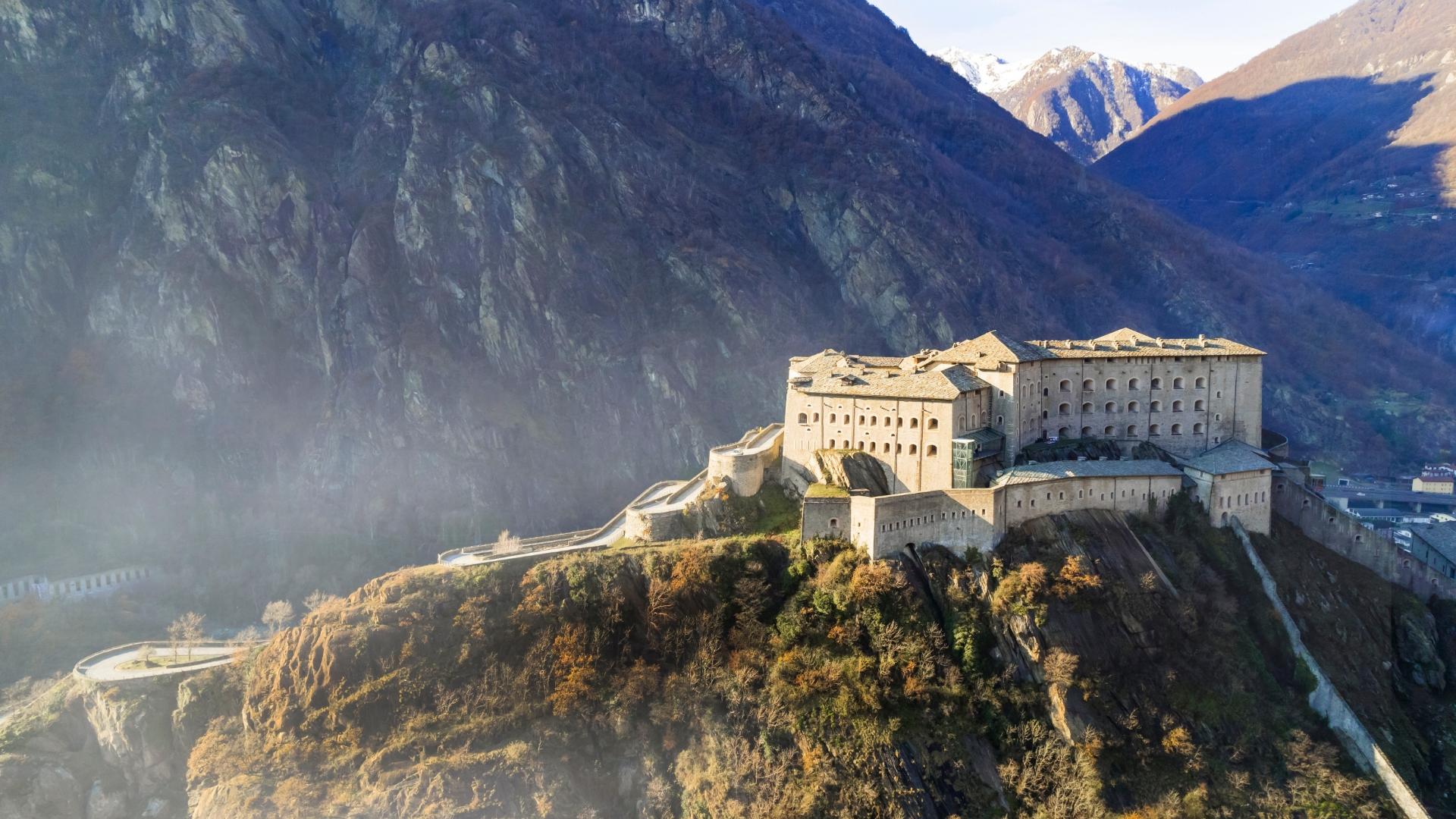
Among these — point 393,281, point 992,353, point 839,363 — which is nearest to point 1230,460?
point 992,353

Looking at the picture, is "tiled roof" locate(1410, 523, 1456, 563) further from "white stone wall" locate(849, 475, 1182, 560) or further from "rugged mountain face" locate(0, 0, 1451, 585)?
"rugged mountain face" locate(0, 0, 1451, 585)

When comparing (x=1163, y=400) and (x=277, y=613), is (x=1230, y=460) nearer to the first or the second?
(x=1163, y=400)

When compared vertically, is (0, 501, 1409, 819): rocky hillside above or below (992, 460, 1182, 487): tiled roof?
below

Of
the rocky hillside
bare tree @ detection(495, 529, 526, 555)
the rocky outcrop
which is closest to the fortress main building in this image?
the rocky outcrop

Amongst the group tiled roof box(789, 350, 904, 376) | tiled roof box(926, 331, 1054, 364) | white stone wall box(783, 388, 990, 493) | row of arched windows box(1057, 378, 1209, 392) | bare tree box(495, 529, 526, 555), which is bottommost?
bare tree box(495, 529, 526, 555)

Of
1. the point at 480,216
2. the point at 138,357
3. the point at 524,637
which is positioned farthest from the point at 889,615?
the point at 138,357

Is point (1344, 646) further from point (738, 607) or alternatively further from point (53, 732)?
point (53, 732)

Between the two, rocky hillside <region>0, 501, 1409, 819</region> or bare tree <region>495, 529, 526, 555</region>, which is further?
bare tree <region>495, 529, 526, 555</region>
